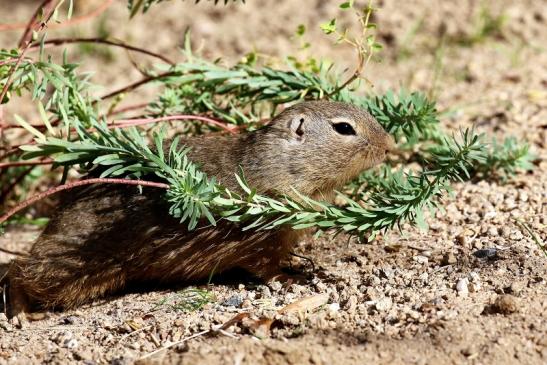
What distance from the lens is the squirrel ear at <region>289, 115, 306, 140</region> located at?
5016mm

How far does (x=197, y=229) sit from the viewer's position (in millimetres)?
4707

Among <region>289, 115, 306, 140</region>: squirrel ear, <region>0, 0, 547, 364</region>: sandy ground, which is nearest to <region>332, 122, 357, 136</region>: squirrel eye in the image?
<region>289, 115, 306, 140</region>: squirrel ear

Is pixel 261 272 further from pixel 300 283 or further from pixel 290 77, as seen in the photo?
pixel 290 77

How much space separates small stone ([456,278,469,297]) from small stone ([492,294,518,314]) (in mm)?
224

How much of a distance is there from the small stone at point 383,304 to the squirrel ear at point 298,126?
4.16 ft

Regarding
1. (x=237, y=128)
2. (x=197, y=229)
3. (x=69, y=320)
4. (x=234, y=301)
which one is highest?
(x=237, y=128)

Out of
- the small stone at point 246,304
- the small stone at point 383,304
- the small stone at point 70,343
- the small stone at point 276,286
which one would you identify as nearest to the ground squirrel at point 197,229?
the small stone at point 276,286

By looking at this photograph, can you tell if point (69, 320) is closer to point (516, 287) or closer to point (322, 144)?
point (322, 144)

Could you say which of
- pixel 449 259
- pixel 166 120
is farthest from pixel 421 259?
pixel 166 120

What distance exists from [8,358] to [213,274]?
4.22ft

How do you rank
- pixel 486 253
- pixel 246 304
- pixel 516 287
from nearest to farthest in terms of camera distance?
1. pixel 516 287
2. pixel 246 304
3. pixel 486 253

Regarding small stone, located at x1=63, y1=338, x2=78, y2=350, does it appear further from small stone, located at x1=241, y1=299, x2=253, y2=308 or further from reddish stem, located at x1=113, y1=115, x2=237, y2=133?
reddish stem, located at x1=113, y1=115, x2=237, y2=133

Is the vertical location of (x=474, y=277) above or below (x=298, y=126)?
below

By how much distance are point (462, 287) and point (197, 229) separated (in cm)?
153
